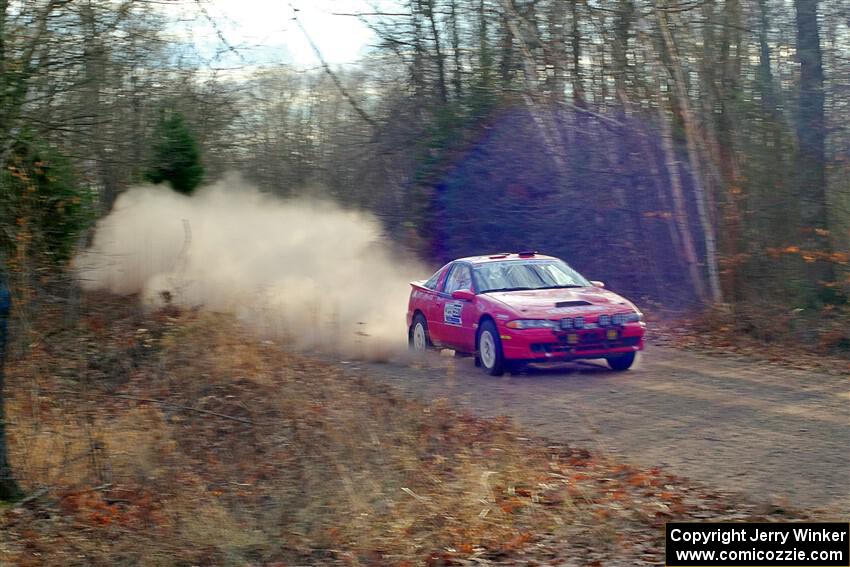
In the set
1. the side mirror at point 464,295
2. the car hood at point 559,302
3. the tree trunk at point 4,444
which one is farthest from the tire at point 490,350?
the tree trunk at point 4,444

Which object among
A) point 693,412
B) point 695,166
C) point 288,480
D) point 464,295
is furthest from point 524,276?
point 288,480

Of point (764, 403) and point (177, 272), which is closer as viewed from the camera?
point (764, 403)

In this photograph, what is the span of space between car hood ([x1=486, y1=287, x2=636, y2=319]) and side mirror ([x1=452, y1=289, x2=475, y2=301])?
0.30m

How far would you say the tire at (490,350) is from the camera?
42.5ft

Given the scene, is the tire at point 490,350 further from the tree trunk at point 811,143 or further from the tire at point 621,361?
the tree trunk at point 811,143

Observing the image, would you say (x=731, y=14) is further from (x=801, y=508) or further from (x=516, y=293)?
(x=801, y=508)

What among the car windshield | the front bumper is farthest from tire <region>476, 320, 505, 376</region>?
the car windshield

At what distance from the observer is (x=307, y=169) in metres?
31.6

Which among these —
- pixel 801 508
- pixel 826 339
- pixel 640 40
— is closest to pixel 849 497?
pixel 801 508

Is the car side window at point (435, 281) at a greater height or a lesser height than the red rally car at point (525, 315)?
greater

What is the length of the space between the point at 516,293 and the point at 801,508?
7063mm

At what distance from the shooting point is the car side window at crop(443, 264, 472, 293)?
14296 millimetres

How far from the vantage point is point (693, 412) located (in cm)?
1044

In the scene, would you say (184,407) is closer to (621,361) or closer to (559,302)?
(559,302)
